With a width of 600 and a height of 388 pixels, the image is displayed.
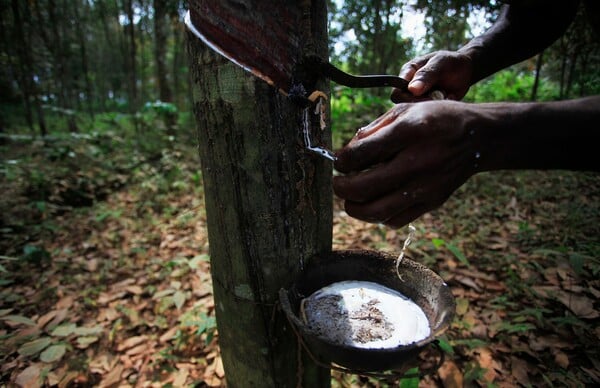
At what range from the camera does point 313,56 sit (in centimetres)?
92

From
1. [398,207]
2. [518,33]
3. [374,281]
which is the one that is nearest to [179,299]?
[374,281]

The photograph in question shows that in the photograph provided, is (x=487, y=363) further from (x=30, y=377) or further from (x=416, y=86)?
(x=30, y=377)

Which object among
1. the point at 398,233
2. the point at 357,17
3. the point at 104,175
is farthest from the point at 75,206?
the point at 357,17

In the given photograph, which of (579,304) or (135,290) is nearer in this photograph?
(579,304)

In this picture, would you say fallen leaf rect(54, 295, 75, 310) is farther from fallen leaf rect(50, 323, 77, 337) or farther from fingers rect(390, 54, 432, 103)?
fingers rect(390, 54, 432, 103)

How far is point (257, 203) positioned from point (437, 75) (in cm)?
84

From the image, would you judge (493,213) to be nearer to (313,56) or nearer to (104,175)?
(313,56)

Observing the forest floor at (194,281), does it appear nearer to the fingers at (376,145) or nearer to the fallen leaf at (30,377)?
the fallen leaf at (30,377)

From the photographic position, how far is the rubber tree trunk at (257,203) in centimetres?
A: 91

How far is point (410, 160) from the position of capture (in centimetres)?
75

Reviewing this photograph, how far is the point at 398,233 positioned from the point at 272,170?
3.07 m

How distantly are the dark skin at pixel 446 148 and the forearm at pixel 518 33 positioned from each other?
704mm

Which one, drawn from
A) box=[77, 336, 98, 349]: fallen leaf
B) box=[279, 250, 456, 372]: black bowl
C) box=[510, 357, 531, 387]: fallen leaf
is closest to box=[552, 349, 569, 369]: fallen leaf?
box=[510, 357, 531, 387]: fallen leaf

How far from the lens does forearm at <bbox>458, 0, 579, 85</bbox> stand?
1.31 meters
